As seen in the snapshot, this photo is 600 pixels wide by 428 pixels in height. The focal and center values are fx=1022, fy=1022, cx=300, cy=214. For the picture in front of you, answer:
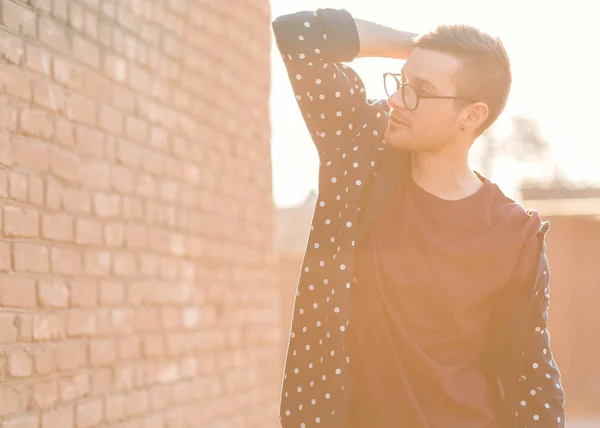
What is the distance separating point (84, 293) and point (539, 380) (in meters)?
2.22

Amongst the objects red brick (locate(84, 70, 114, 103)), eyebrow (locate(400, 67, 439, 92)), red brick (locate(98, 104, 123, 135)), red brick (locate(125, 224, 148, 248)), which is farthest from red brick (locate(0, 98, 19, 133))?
eyebrow (locate(400, 67, 439, 92))

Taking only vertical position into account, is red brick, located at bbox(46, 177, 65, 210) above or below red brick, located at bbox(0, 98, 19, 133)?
below

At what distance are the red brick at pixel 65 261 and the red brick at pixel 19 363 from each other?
0.37 metres

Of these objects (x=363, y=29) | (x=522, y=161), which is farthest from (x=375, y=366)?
(x=522, y=161)

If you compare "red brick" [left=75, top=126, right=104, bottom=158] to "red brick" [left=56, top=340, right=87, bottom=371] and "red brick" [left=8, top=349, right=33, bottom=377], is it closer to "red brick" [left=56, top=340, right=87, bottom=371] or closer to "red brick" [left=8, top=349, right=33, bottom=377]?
"red brick" [left=56, top=340, right=87, bottom=371]

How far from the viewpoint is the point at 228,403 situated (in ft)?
19.6

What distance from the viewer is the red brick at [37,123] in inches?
145

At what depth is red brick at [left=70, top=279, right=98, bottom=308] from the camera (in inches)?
160

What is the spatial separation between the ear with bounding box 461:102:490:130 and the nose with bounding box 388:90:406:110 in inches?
7.8

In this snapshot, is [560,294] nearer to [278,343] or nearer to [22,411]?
[278,343]

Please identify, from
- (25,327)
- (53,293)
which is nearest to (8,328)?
(25,327)

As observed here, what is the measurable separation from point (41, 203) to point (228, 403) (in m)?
2.51

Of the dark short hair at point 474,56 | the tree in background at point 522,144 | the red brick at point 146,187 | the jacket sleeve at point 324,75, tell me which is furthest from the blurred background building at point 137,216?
the tree in background at point 522,144

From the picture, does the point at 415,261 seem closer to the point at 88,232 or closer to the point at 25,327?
the point at 25,327
